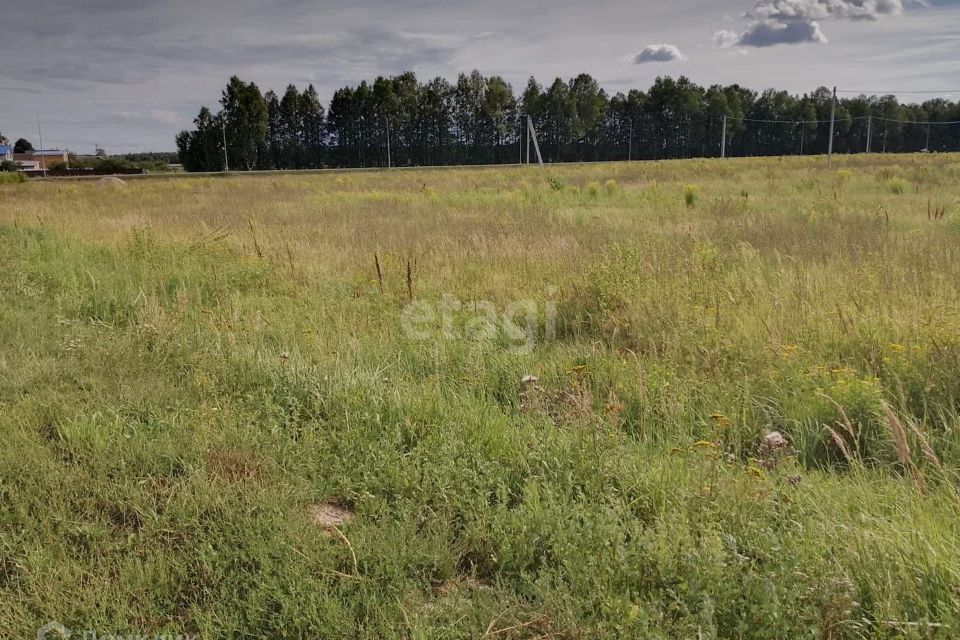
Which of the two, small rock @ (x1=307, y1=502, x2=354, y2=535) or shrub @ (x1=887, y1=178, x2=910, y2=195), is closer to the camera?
small rock @ (x1=307, y1=502, x2=354, y2=535)

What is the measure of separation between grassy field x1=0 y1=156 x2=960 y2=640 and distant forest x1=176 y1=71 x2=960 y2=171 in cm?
7468

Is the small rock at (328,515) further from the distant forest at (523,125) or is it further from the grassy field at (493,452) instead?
the distant forest at (523,125)

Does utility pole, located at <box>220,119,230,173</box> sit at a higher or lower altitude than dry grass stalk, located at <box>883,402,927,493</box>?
higher

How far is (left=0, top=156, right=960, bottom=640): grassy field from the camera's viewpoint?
2.17 m

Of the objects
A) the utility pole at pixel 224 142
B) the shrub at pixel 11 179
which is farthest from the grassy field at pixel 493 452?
the utility pole at pixel 224 142

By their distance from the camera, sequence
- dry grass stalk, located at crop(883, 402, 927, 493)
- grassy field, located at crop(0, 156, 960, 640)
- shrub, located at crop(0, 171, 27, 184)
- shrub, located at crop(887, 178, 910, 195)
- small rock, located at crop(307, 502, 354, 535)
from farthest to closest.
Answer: shrub, located at crop(0, 171, 27, 184), shrub, located at crop(887, 178, 910, 195), small rock, located at crop(307, 502, 354, 535), dry grass stalk, located at crop(883, 402, 927, 493), grassy field, located at crop(0, 156, 960, 640)

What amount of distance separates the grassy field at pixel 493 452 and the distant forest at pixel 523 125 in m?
74.7

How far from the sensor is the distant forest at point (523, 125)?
75.8 meters

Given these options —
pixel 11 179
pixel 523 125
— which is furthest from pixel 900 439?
pixel 523 125

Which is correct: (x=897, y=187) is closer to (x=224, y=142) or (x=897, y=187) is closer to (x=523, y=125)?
(x=224, y=142)

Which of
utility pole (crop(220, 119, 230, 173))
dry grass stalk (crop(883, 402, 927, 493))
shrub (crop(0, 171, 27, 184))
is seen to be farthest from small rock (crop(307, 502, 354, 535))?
utility pole (crop(220, 119, 230, 173))

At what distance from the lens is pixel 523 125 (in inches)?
3644

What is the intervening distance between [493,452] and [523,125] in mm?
94656

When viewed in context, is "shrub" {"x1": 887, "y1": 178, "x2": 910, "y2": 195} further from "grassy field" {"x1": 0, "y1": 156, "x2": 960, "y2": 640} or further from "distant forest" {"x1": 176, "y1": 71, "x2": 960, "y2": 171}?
"distant forest" {"x1": 176, "y1": 71, "x2": 960, "y2": 171}
